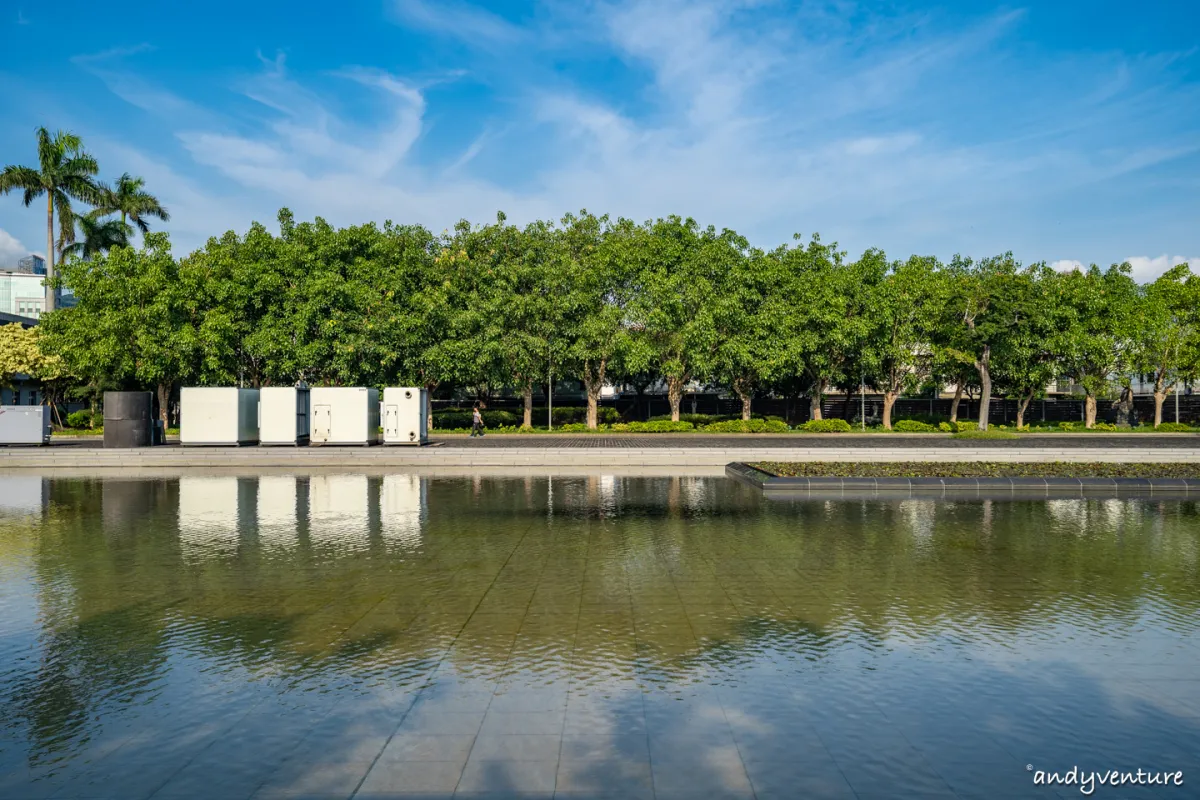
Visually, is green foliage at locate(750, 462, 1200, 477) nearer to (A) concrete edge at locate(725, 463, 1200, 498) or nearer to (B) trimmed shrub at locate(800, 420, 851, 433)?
(A) concrete edge at locate(725, 463, 1200, 498)

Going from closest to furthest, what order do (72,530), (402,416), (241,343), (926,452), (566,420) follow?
(72,530) → (926,452) → (402,416) → (241,343) → (566,420)

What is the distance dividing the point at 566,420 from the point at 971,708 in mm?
45780

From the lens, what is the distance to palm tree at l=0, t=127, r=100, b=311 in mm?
46250

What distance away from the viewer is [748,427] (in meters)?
42.5

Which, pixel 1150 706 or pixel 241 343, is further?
pixel 241 343

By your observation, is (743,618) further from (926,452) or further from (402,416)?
(402,416)

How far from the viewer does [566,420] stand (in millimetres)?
50781

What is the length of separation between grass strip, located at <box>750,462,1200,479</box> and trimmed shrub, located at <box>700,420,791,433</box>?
19584mm

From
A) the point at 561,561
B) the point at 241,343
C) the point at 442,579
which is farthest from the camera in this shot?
the point at 241,343

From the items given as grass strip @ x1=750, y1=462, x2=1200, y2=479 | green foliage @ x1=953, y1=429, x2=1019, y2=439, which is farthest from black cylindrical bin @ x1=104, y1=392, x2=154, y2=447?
green foliage @ x1=953, y1=429, x2=1019, y2=439

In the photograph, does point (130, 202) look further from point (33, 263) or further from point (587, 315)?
point (33, 263)

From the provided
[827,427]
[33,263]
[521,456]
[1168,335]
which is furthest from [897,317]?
[33,263]

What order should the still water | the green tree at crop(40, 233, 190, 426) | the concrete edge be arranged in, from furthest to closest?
1. the green tree at crop(40, 233, 190, 426)
2. the concrete edge
3. the still water

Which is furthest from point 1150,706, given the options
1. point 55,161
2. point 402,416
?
point 55,161
